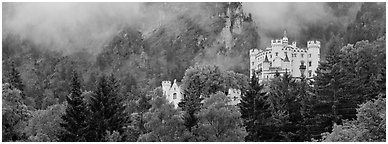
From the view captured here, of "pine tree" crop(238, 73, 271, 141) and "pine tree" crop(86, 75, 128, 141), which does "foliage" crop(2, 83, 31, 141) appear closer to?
"pine tree" crop(86, 75, 128, 141)

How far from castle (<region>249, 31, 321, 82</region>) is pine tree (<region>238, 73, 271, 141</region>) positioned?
102 feet

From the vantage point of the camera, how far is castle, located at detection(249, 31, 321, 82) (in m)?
85.5

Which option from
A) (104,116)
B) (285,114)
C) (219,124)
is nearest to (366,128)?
(219,124)

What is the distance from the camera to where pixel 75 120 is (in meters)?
48.3

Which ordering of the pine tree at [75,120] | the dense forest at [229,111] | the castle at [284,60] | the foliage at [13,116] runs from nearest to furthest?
1. the dense forest at [229,111]
2. the pine tree at [75,120]
3. the foliage at [13,116]
4. the castle at [284,60]

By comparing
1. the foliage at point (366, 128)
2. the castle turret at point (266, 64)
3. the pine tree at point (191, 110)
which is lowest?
the foliage at point (366, 128)

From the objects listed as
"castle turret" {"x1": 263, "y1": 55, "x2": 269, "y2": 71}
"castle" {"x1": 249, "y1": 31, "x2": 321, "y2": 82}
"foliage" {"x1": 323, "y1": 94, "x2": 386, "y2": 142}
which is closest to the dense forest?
"foliage" {"x1": 323, "y1": 94, "x2": 386, "y2": 142}

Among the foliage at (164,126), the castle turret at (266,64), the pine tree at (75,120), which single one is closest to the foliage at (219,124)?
the foliage at (164,126)

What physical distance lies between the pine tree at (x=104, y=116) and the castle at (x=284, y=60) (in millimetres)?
35604

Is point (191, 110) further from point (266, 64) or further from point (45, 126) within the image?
point (266, 64)

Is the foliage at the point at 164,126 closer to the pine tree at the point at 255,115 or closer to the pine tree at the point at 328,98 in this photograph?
the pine tree at the point at 255,115

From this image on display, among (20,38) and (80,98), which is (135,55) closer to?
(20,38)

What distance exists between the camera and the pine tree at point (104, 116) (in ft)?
157

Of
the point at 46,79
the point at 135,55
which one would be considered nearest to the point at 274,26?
the point at 135,55
